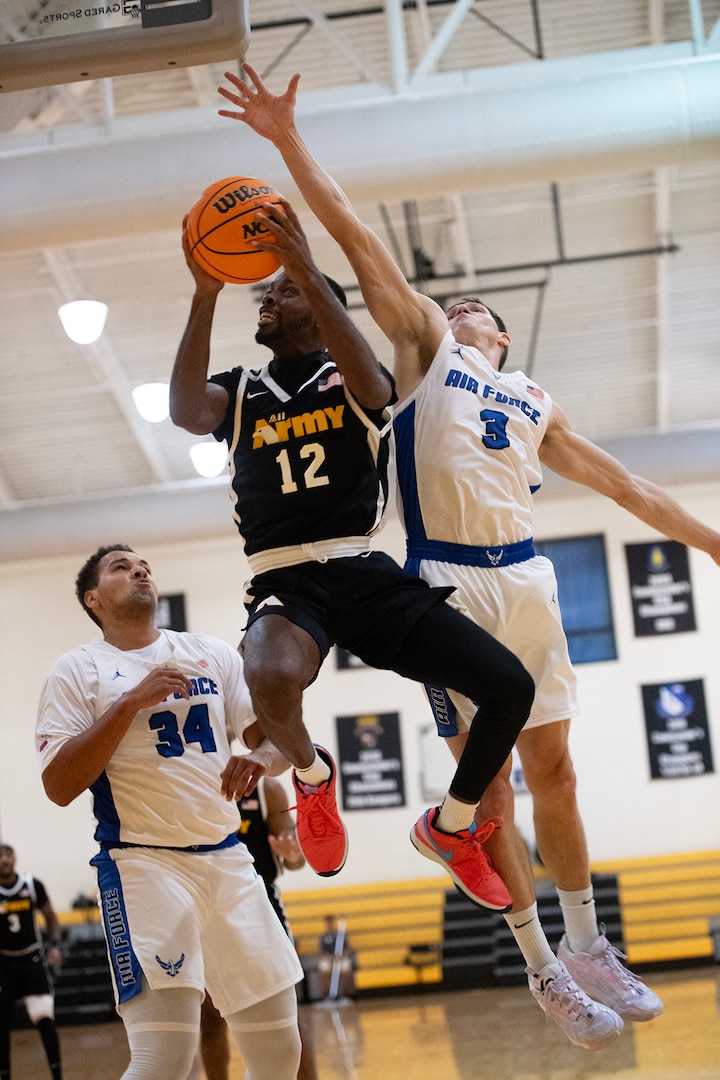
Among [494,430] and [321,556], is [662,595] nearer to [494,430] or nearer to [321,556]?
[494,430]

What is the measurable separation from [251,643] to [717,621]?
15.5m

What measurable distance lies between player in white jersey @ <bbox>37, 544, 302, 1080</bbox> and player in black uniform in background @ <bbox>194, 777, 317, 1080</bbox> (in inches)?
40.6

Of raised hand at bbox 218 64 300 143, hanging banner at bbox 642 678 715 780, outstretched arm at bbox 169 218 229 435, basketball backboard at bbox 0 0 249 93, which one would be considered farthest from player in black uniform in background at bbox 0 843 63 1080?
hanging banner at bbox 642 678 715 780

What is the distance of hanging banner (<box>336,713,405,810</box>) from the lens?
1817cm

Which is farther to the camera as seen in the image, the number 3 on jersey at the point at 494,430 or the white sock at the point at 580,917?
the white sock at the point at 580,917

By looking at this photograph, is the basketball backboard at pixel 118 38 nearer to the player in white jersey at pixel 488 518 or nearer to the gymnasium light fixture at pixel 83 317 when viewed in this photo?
the player in white jersey at pixel 488 518

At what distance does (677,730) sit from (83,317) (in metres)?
11.2

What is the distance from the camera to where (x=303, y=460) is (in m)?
4.05

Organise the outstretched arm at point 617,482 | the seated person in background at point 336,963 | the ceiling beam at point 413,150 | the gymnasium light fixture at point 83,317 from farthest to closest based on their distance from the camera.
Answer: the seated person in background at point 336,963 → the gymnasium light fixture at point 83,317 → the ceiling beam at point 413,150 → the outstretched arm at point 617,482

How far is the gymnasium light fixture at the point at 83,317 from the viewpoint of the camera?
10.9m

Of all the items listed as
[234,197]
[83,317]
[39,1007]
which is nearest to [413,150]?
[83,317]

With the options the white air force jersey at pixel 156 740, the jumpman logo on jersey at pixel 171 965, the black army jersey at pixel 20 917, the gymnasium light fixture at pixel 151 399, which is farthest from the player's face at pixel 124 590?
the gymnasium light fixture at pixel 151 399

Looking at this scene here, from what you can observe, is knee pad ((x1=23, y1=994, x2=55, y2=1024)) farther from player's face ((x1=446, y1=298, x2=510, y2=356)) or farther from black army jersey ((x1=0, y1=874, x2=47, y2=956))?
player's face ((x1=446, y1=298, x2=510, y2=356))

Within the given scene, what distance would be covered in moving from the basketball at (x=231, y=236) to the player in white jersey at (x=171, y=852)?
155cm
